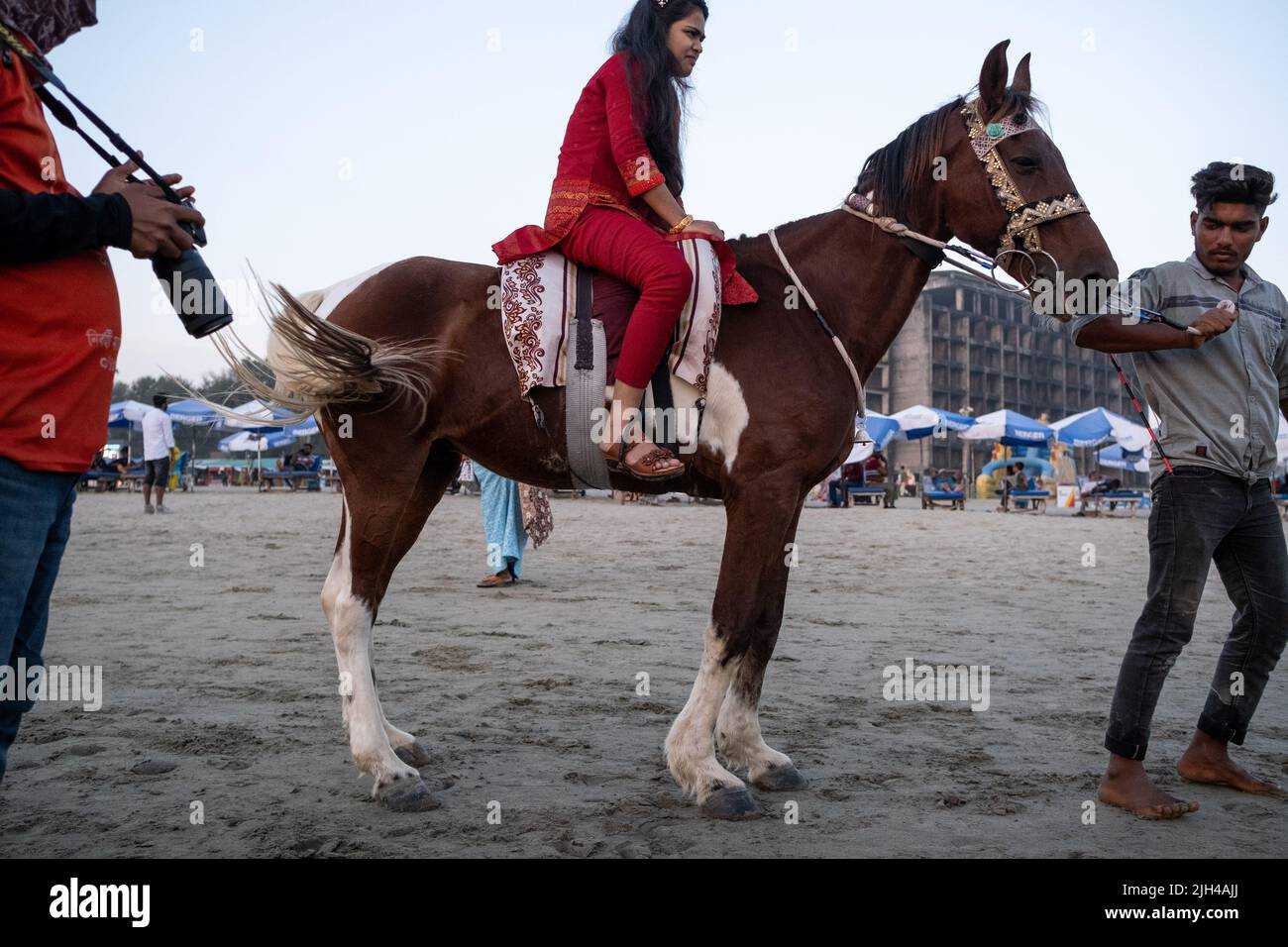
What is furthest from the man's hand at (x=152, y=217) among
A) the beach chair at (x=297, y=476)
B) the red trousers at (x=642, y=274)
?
the beach chair at (x=297, y=476)

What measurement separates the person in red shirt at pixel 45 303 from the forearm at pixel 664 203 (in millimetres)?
2042

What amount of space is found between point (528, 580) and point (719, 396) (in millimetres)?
7010

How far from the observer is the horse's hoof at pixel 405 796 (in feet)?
11.1

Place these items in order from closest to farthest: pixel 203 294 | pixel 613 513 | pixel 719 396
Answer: pixel 203 294 < pixel 719 396 < pixel 613 513

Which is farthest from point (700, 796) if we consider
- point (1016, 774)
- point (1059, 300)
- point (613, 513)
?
point (613, 513)

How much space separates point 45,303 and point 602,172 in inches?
96.0

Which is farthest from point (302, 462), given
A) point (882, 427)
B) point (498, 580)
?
point (498, 580)

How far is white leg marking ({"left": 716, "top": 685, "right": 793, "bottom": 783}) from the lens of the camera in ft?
12.6

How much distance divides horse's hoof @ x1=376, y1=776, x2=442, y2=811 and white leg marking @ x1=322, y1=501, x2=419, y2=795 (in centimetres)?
3

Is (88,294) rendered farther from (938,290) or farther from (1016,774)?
(938,290)

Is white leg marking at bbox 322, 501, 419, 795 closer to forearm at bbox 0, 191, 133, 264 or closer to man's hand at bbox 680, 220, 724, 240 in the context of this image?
man's hand at bbox 680, 220, 724, 240

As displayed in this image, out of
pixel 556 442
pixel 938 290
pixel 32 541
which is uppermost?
pixel 938 290
